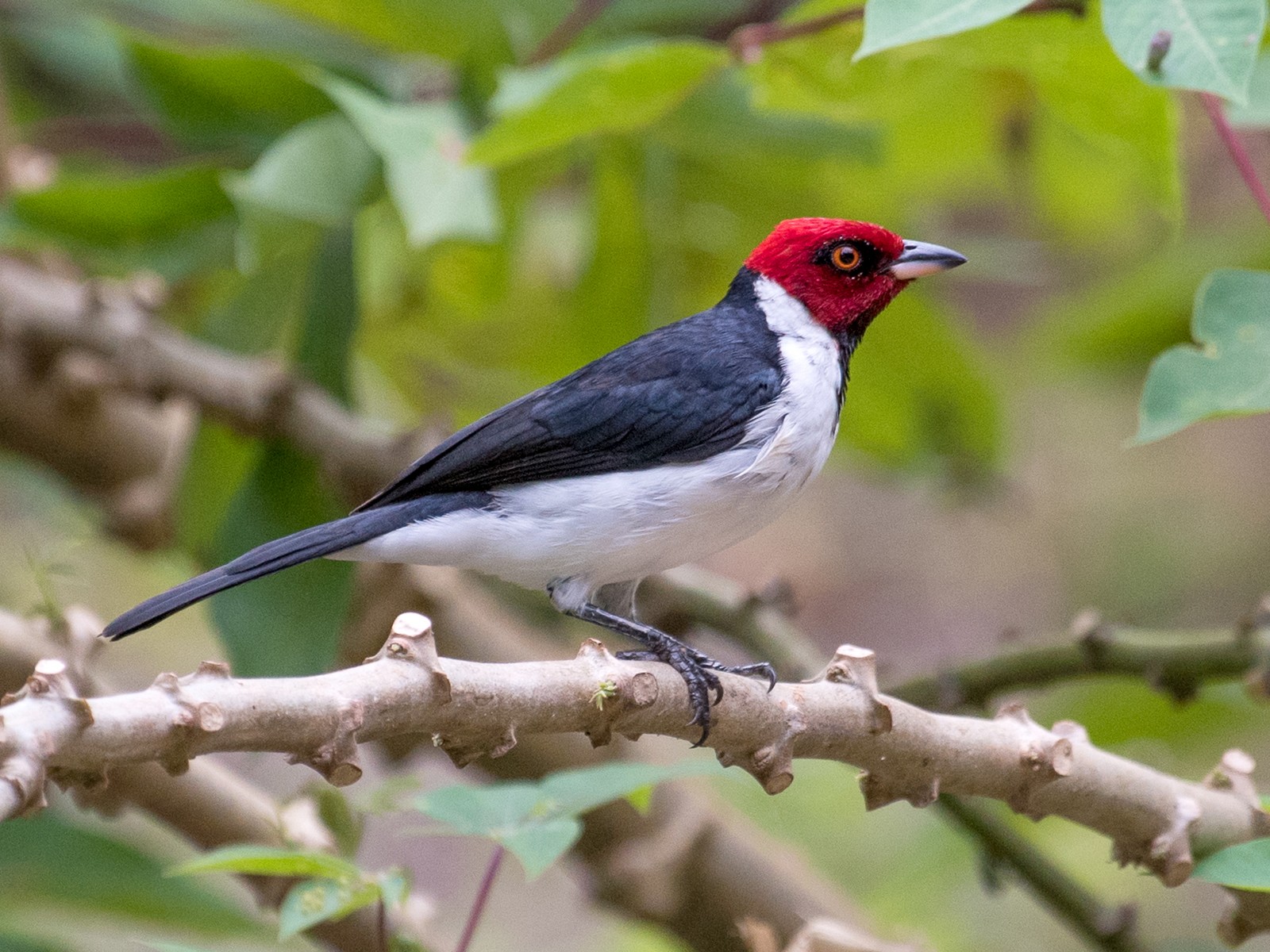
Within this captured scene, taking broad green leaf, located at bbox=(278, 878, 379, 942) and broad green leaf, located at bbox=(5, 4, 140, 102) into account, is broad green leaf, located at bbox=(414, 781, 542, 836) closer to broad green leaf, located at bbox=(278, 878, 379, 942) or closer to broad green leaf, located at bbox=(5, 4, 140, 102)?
broad green leaf, located at bbox=(278, 878, 379, 942)

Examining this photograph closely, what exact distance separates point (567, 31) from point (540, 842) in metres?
2.23

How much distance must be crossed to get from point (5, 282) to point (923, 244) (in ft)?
7.82

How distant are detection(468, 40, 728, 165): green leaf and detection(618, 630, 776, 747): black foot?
1037 millimetres

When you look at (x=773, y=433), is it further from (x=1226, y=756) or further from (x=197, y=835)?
(x=197, y=835)

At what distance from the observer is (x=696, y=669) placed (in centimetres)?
212

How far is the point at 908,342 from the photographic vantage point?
3.79 meters

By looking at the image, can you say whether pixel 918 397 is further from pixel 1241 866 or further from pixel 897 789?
pixel 1241 866

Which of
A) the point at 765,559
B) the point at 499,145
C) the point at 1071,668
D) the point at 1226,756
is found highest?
the point at 499,145

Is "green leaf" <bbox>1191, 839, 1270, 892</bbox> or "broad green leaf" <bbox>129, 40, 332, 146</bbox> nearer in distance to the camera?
"green leaf" <bbox>1191, 839, 1270, 892</bbox>

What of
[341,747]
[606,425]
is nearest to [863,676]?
[341,747]

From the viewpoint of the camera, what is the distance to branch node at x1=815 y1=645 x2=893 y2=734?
1.80m

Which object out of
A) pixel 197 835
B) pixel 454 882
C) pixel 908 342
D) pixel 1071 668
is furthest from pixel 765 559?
pixel 197 835

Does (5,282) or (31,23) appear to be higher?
(31,23)

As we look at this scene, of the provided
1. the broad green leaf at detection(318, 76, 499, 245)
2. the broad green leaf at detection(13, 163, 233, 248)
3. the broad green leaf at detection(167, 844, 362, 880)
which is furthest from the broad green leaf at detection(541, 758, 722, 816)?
the broad green leaf at detection(13, 163, 233, 248)
